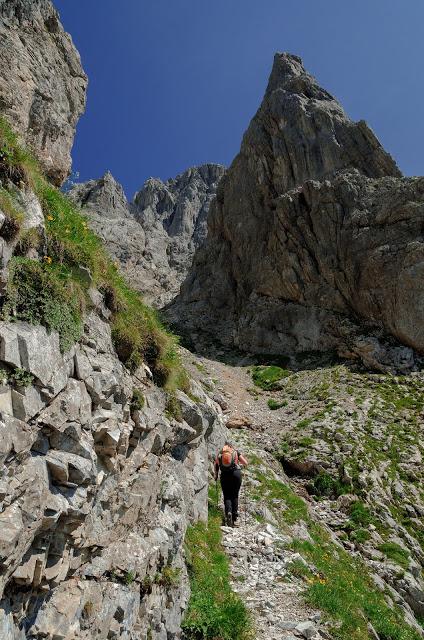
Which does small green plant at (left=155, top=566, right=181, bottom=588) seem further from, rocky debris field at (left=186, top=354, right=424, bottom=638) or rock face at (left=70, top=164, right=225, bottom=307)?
rock face at (left=70, top=164, right=225, bottom=307)

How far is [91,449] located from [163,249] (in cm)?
8660

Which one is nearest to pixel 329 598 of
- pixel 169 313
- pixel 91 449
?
pixel 91 449

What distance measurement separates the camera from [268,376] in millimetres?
37469

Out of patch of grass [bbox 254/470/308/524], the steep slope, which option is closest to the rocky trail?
patch of grass [bbox 254/470/308/524]

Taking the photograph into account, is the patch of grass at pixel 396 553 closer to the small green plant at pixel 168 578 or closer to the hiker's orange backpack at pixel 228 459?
the hiker's orange backpack at pixel 228 459

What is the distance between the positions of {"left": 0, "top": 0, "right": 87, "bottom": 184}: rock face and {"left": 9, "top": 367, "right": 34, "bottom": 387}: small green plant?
8.72 meters

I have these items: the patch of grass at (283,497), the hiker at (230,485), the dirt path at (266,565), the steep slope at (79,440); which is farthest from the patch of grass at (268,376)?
the steep slope at (79,440)

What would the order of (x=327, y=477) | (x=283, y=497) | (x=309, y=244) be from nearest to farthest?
(x=283, y=497) < (x=327, y=477) < (x=309, y=244)

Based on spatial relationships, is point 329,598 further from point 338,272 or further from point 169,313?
point 169,313

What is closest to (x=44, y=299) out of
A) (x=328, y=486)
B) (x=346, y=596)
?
(x=346, y=596)

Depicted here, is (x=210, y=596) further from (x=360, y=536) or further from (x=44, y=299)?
(x=360, y=536)

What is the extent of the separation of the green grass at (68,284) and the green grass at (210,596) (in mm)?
4457

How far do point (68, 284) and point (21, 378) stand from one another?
252 cm

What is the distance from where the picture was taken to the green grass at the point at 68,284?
713 cm
